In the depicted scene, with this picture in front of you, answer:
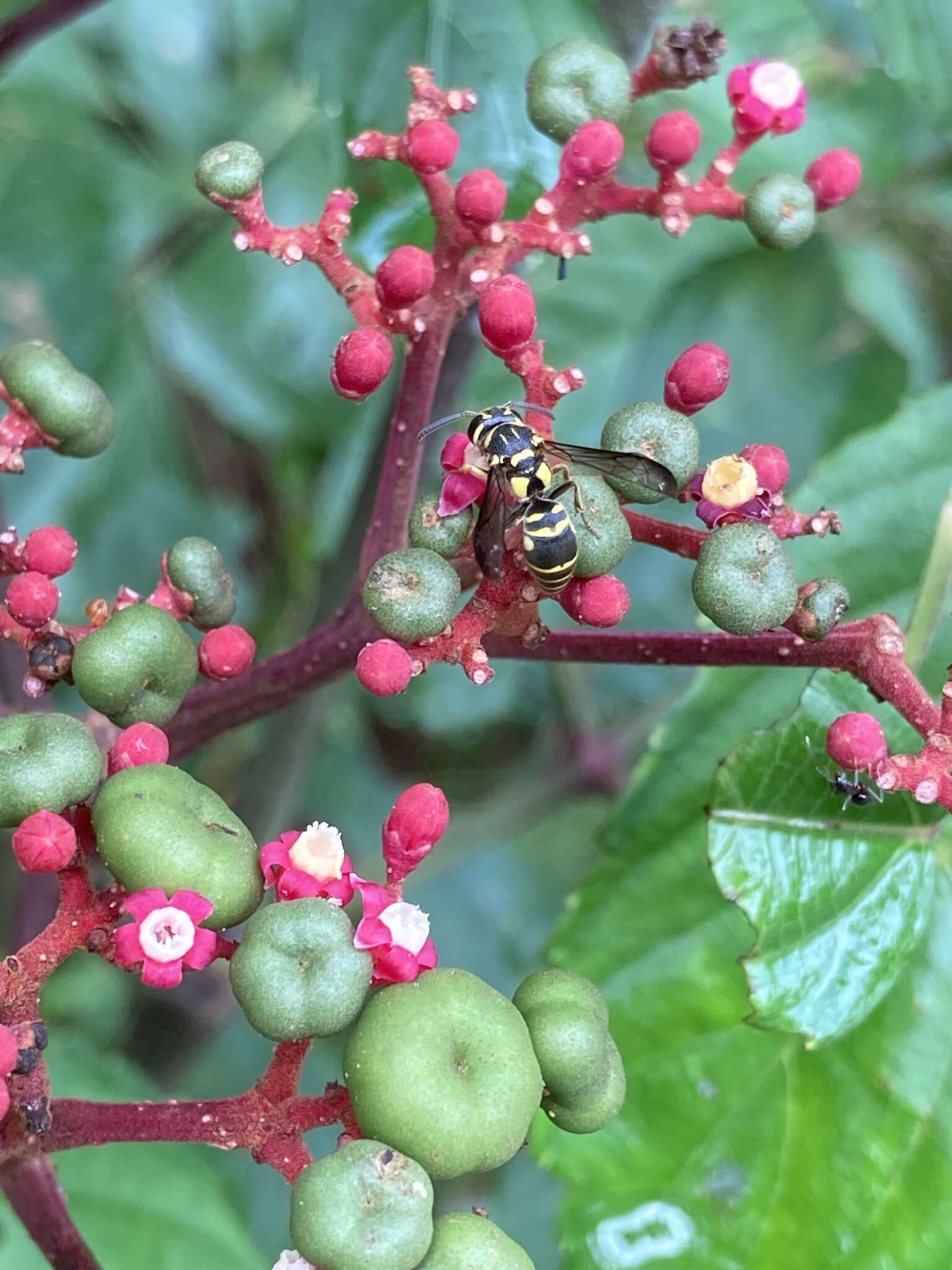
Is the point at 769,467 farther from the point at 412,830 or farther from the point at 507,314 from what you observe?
the point at 412,830

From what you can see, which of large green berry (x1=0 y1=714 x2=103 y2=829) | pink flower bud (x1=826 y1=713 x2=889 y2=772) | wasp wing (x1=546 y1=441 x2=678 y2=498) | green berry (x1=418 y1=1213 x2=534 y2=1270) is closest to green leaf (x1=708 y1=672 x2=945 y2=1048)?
pink flower bud (x1=826 y1=713 x2=889 y2=772)

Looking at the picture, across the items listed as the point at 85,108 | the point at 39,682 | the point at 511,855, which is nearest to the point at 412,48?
the point at 39,682

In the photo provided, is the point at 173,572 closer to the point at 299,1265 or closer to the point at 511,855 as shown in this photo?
the point at 299,1265

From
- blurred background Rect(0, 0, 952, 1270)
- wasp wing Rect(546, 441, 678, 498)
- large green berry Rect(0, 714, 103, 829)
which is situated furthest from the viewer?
blurred background Rect(0, 0, 952, 1270)

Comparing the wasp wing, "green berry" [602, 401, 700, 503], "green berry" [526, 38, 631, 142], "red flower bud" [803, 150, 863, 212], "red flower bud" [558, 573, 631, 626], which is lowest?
"red flower bud" [558, 573, 631, 626]

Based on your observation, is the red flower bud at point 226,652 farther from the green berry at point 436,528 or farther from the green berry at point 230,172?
the green berry at point 230,172

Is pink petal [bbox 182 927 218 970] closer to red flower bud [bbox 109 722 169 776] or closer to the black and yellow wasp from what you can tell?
red flower bud [bbox 109 722 169 776]

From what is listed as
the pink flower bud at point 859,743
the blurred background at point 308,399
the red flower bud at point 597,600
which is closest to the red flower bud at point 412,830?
the red flower bud at point 597,600
